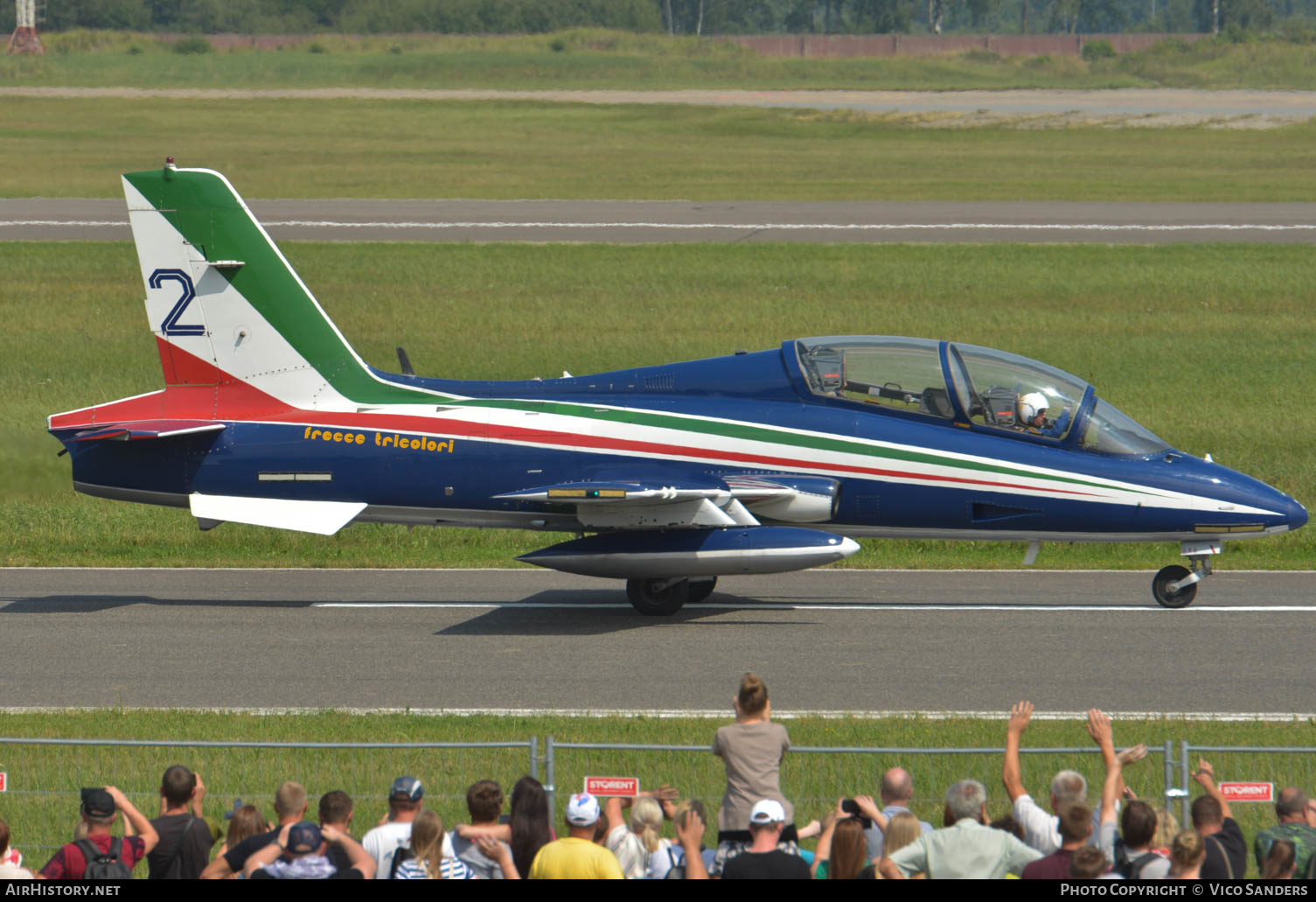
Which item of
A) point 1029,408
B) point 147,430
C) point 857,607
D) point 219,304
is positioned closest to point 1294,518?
point 1029,408

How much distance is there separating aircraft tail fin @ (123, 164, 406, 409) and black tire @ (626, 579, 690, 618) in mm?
3906

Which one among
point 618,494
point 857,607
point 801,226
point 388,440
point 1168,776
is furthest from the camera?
point 801,226

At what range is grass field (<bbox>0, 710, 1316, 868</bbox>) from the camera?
1121 centimetres

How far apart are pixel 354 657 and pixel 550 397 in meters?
3.78

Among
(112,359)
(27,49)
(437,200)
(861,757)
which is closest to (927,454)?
(861,757)

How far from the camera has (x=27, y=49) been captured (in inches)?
4857

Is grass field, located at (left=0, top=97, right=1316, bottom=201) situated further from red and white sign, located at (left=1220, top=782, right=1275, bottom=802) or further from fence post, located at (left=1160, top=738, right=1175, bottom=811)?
red and white sign, located at (left=1220, top=782, right=1275, bottom=802)

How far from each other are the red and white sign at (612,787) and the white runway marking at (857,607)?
8.71m

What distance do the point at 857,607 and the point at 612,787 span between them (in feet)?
29.5

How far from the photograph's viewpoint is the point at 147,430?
17.7 meters

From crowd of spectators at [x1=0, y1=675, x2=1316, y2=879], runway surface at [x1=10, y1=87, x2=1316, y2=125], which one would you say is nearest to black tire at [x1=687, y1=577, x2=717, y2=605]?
crowd of spectators at [x1=0, y1=675, x2=1316, y2=879]

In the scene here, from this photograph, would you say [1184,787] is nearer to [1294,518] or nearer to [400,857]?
[400,857]

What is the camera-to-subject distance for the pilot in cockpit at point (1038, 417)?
55.4ft

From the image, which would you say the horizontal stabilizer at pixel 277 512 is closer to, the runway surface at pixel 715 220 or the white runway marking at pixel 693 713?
the white runway marking at pixel 693 713
